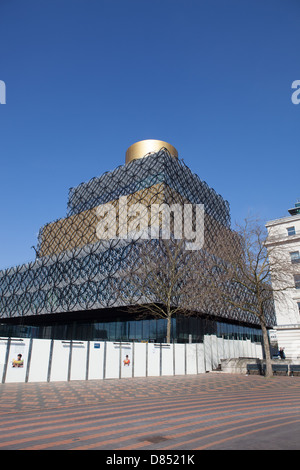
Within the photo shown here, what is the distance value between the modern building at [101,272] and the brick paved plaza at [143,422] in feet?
96.5

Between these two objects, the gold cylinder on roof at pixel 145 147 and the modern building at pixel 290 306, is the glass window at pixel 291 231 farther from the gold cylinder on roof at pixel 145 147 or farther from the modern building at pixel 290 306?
the gold cylinder on roof at pixel 145 147

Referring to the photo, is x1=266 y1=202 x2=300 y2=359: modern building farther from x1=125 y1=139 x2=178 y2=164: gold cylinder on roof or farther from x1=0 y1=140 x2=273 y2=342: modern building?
x1=125 y1=139 x2=178 y2=164: gold cylinder on roof

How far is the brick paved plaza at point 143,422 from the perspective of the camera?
17.6ft

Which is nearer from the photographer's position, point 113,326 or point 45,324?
point 113,326

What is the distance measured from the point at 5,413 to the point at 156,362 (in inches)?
560

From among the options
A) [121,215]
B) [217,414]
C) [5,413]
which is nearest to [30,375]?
[5,413]

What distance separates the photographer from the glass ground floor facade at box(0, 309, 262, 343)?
42.7 meters

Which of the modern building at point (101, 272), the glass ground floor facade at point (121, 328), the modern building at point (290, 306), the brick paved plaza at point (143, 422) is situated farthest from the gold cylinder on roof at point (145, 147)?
the brick paved plaza at point (143, 422)

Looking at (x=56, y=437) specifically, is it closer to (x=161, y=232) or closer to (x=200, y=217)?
(x=161, y=232)

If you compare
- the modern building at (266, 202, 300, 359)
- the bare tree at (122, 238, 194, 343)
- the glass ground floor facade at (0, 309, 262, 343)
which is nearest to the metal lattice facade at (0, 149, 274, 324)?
the glass ground floor facade at (0, 309, 262, 343)

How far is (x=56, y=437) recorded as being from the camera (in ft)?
18.7

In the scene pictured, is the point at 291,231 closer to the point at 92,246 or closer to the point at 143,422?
the point at 92,246

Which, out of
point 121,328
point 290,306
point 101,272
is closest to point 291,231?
point 290,306

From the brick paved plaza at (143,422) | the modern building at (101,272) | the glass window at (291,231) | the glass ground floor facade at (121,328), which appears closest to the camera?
the brick paved plaza at (143,422)
